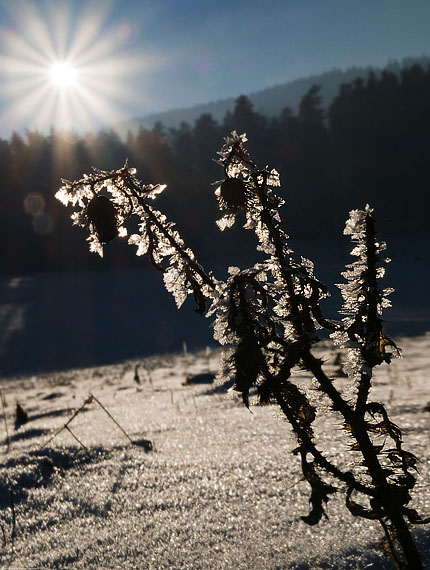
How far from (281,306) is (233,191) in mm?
230

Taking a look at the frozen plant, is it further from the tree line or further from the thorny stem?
the tree line

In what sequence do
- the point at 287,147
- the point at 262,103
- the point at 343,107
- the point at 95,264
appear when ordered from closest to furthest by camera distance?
1. the point at 95,264
2. the point at 287,147
3. the point at 343,107
4. the point at 262,103

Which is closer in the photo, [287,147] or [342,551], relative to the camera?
[342,551]

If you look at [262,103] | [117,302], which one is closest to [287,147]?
[117,302]

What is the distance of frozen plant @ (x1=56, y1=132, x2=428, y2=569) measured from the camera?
2.49 ft

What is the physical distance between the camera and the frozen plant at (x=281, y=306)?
0.76 metres

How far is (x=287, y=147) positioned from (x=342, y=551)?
25634mm

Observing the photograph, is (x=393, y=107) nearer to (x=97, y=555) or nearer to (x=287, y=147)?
(x=287, y=147)

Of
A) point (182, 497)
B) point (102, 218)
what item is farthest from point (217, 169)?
point (102, 218)

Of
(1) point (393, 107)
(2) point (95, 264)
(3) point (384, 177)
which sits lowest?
(2) point (95, 264)

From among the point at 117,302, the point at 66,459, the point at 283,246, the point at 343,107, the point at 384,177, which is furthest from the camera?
the point at 343,107

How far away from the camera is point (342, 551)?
1.06 meters

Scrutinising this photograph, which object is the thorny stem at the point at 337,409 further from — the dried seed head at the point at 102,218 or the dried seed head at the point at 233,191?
the dried seed head at the point at 102,218

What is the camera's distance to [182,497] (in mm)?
1434
